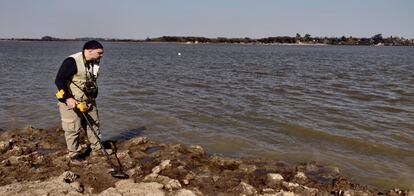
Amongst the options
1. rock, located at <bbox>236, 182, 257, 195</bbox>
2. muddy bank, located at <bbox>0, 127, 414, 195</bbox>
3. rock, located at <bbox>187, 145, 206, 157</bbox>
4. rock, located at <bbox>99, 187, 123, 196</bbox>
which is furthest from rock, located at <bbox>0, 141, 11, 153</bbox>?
rock, located at <bbox>236, 182, 257, 195</bbox>

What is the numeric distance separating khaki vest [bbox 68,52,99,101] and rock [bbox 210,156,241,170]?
8.91 ft

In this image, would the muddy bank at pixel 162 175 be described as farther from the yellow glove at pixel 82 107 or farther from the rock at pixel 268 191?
the yellow glove at pixel 82 107

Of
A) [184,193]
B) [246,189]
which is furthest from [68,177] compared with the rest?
[246,189]

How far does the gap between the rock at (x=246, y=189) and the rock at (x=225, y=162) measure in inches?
44.5

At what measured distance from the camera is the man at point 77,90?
653cm

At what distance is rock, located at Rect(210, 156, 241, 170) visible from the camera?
7.41 meters

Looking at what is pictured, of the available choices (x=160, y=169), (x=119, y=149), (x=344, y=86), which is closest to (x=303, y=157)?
(x=160, y=169)

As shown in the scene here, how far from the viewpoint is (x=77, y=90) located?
688 cm

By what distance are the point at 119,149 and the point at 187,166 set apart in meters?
1.97

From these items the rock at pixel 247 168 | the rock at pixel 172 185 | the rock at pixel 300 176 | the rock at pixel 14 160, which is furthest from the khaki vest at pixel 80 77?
the rock at pixel 300 176

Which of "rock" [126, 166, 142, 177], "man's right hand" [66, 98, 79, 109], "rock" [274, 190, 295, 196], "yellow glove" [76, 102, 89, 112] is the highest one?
"man's right hand" [66, 98, 79, 109]

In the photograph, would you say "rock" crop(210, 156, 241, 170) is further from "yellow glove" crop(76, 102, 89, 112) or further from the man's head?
the man's head

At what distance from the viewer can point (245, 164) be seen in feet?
24.3

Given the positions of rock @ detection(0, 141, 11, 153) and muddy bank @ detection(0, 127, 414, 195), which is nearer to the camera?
muddy bank @ detection(0, 127, 414, 195)
